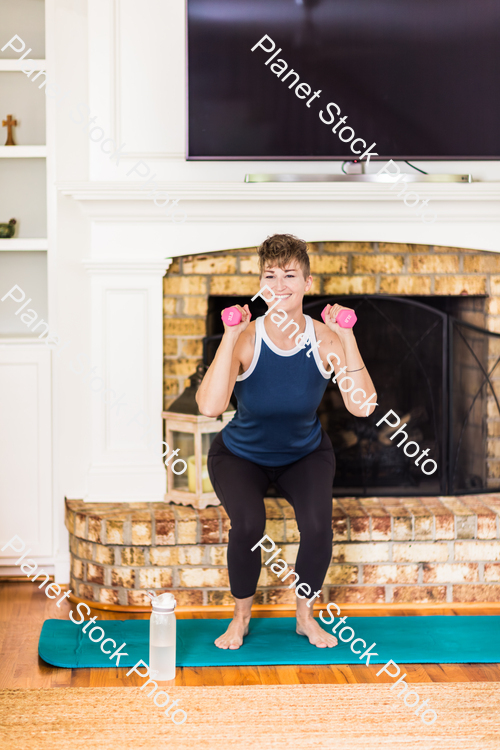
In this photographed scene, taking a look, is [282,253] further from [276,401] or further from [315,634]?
[315,634]

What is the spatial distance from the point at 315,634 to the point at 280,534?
342mm

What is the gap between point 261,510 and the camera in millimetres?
2055

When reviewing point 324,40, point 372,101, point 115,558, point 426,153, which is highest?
point 324,40

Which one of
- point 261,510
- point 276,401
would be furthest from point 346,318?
point 261,510

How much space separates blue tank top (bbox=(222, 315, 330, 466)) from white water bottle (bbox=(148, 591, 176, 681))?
47 cm

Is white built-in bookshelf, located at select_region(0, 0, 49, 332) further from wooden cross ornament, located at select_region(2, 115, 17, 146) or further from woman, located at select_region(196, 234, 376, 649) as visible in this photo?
woman, located at select_region(196, 234, 376, 649)

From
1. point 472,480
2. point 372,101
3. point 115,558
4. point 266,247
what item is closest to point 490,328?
point 472,480

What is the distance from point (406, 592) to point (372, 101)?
1.55 m

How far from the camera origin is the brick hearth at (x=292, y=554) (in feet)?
7.82

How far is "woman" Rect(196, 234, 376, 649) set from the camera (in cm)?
201

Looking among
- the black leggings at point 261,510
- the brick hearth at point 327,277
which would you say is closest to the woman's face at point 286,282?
the black leggings at point 261,510

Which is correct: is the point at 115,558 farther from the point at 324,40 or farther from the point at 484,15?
the point at 484,15

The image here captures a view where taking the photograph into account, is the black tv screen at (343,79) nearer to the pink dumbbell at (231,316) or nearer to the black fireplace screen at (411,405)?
the black fireplace screen at (411,405)

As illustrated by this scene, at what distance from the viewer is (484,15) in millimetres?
2443
